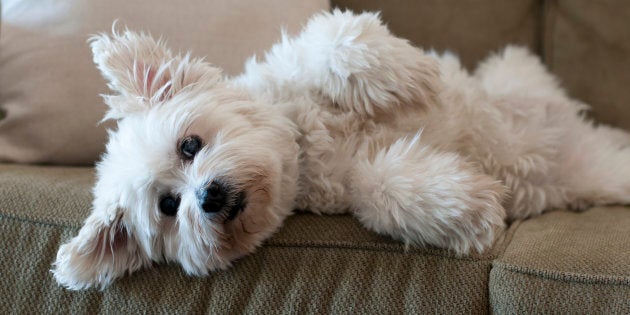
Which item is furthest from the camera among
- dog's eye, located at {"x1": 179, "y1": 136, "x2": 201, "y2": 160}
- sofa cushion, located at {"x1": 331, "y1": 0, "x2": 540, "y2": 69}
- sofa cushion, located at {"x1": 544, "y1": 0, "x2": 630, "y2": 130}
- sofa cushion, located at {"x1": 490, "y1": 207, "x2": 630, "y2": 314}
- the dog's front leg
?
sofa cushion, located at {"x1": 331, "y1": 0, "x2": 540, "y2": 69}

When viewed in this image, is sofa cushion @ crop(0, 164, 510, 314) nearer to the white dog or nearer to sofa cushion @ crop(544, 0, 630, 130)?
the white dog

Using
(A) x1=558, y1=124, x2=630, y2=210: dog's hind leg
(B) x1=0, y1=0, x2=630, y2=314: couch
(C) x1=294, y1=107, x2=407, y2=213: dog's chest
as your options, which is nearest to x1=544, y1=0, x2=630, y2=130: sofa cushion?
(A) x1=558, y1=124, x2=630, y2=210: dog's hind leg

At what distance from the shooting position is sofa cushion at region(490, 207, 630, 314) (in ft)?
4.04

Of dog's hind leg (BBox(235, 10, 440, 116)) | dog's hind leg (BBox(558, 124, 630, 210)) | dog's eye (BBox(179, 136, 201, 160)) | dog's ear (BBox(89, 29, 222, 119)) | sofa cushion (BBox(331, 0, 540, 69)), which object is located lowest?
dog's eye (BBox(179, 136, 201, 160))

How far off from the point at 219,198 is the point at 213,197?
0.05 feet

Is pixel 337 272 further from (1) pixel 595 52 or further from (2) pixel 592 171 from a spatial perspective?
(1) pixel 595 52

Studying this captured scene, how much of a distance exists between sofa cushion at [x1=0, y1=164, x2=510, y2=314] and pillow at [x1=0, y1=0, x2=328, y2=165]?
41 cm

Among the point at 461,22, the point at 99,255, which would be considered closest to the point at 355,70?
the point at 99,255

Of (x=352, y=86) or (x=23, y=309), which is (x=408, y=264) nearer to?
(x=352, y=86)

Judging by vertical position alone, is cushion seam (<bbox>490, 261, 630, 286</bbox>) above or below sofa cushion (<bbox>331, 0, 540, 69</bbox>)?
below

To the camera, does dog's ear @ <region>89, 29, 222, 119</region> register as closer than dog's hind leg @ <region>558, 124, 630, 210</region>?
Yes

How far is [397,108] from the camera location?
1.60 metres

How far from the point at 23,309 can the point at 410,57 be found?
1.21 metres

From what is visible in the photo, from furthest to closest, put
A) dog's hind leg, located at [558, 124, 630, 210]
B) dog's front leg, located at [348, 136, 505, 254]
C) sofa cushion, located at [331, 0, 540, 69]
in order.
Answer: sofa cushion, located at [331, 0, 540, 69], dog's hind leg, located at [558, 124, 630, 210], dog's front leg, located at [348, 136, 505, 254]
